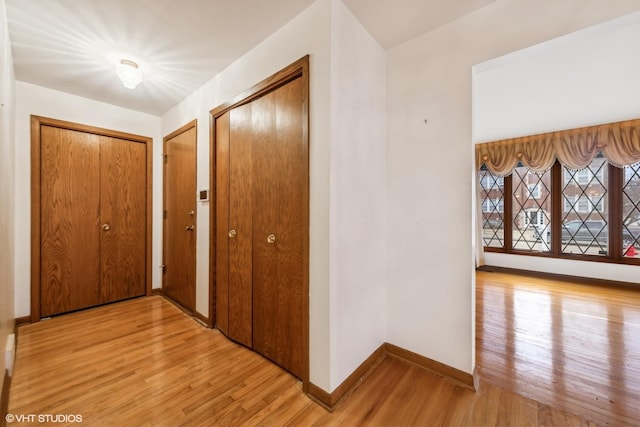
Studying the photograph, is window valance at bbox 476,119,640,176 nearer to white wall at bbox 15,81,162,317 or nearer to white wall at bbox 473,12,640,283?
white wall at bbox 473,12,640,283

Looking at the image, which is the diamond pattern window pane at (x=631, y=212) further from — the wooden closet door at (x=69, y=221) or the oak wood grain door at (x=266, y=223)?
the wooden closet door at (x=69, y=221)

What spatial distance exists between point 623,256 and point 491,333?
137 inches

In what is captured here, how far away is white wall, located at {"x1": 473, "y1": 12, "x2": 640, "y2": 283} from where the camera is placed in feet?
5.50

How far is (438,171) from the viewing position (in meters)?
1.76

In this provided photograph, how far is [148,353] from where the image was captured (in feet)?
6.55

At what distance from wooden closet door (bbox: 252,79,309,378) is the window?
4.87 m

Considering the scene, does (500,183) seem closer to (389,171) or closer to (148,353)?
(389,171)

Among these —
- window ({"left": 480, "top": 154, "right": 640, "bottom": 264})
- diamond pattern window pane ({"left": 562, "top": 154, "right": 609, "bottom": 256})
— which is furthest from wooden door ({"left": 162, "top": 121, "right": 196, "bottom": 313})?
diamond pattern window pane ({"left": 562, "top": 154, "right": 609, "bottom": 256})

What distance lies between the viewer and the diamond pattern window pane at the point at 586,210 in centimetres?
402

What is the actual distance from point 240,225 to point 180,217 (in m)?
1.28

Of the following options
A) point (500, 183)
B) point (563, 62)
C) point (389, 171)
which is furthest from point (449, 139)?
point (500, 183)

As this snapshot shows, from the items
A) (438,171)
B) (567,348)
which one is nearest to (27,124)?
(438,171)

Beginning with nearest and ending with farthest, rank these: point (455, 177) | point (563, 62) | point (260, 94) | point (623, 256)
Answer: point (455, 177) → point (260, 94) → point (563, 62) → point (623, 256)

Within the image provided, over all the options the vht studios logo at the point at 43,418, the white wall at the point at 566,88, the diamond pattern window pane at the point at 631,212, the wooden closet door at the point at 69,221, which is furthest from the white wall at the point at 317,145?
the diamond pattern window pane at the point at 631,212
